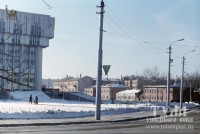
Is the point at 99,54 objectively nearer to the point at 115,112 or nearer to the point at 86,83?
the point at 115,112

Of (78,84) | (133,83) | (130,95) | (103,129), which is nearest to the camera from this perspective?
(103,129)

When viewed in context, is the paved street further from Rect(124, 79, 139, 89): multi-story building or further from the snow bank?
Rect(124, 79, 139, 89): multi-story building

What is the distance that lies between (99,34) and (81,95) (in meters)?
60.8

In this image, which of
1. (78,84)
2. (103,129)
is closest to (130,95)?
(78,84)

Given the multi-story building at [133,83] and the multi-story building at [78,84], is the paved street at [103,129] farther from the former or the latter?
the multi-story building at [78,84]

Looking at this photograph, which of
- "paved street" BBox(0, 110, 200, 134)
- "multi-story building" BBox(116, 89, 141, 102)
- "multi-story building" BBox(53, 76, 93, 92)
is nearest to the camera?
"paved street" BBox(0, 110, 200, 134)

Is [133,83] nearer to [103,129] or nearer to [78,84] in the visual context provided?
[78,84]

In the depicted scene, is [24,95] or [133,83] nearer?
[24,95]

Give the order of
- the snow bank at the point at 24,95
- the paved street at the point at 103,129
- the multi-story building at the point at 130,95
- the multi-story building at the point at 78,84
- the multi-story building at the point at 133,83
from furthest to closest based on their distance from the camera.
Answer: the multi-story building at the point at 78,84
the multi-story building at the point at 133,83
the multi-story building at the point at 130,95
the snow bank at the point at 24,95
the paved street at the point at 103,129

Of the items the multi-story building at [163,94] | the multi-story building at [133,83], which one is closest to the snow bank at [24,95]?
the multi-story building at [163,94]

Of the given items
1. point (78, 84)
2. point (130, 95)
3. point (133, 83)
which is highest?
point (133, 83)

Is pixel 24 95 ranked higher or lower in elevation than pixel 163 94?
lower

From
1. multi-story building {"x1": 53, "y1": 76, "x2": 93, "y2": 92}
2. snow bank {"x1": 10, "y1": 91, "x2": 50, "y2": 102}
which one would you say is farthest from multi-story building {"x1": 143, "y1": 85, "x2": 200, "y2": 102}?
multi-story building {"x1": 53, "y1": 76, "x2": 93, "y2": 92}

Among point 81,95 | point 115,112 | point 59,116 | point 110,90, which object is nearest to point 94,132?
point 59,116
